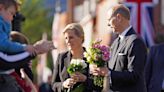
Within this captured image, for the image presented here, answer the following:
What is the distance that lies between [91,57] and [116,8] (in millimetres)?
646

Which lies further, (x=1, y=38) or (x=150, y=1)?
(x=150, y=1)

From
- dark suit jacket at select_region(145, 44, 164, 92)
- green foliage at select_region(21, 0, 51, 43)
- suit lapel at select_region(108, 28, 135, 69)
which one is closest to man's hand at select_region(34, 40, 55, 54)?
suit lapel at select_region(108, 28, 135, 69)

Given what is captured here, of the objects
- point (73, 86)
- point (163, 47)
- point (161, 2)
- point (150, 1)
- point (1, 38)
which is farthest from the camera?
point (161, 2)

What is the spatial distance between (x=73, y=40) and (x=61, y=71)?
41 cm

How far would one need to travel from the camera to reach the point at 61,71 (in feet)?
26.4

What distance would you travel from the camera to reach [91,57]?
741 cm

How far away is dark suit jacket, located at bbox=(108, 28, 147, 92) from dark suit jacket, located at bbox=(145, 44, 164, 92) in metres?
1.96

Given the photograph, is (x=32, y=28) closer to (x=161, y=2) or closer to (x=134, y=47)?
(x=161, y=2)

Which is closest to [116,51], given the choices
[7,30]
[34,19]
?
[7,30]

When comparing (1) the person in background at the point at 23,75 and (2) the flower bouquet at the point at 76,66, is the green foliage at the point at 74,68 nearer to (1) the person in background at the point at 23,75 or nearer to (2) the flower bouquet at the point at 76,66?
(2) the flower bouquet at the point at 76,66

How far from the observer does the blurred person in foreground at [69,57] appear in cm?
782

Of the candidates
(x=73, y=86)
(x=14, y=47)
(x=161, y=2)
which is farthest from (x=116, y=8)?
(x=161, y=2)

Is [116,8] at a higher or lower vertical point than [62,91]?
higher

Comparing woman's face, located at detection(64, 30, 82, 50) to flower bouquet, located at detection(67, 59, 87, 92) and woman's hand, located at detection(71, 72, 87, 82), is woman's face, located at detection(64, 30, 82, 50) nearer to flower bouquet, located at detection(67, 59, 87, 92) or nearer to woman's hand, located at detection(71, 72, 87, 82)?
flower bouquet, located at detection(67, 59, 87, 92)
